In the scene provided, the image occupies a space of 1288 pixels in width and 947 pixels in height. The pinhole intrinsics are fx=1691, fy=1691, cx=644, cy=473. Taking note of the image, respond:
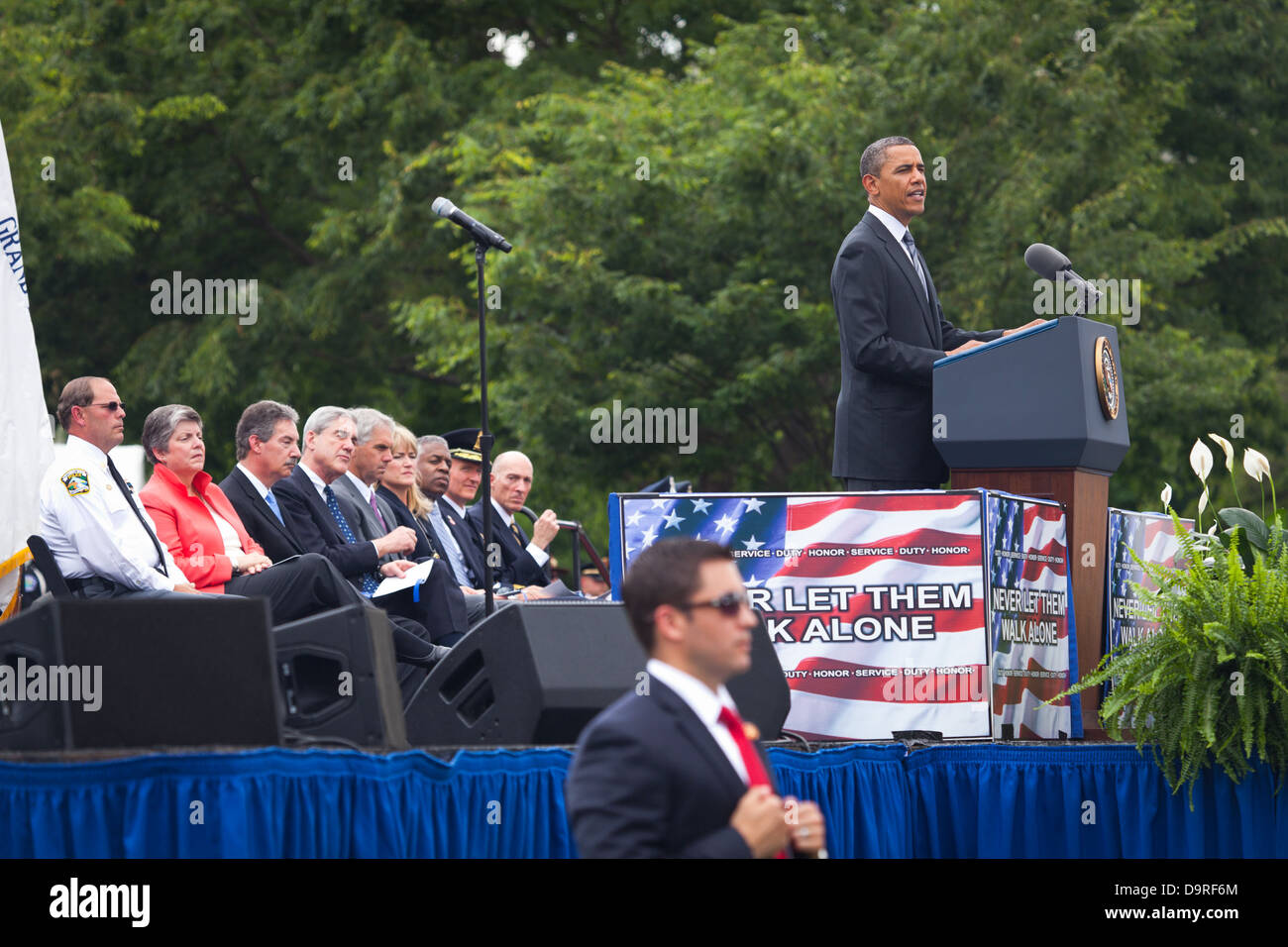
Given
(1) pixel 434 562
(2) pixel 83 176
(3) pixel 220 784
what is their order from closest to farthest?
(3) pixel 220 784
(1) pixel 434 562
(2) pixel 83 176

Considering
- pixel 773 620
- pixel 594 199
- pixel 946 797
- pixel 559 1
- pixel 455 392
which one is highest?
pixel 559 1

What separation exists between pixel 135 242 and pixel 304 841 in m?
18.2

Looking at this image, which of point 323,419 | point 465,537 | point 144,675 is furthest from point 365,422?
point 144,675

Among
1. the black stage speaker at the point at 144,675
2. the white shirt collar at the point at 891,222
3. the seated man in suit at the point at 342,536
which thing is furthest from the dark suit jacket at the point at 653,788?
the seated man in suit at the point at 342,536

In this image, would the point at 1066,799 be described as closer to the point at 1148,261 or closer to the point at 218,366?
the point at 1148,261

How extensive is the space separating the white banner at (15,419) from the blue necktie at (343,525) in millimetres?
1261

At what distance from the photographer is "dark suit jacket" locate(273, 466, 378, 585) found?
7289 mm

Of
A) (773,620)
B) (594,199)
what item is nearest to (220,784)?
(773,620)

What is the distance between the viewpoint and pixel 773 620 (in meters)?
5.76

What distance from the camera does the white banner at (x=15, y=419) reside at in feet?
21.9

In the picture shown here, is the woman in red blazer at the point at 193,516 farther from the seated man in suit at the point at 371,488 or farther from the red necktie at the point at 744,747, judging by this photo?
the red necktie at the point at 744,747

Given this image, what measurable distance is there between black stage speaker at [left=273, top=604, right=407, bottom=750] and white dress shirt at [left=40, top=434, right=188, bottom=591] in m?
1.16

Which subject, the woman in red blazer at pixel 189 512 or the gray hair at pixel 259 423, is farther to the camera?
the gray hair at pixel 259 423

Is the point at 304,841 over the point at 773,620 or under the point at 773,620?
under
